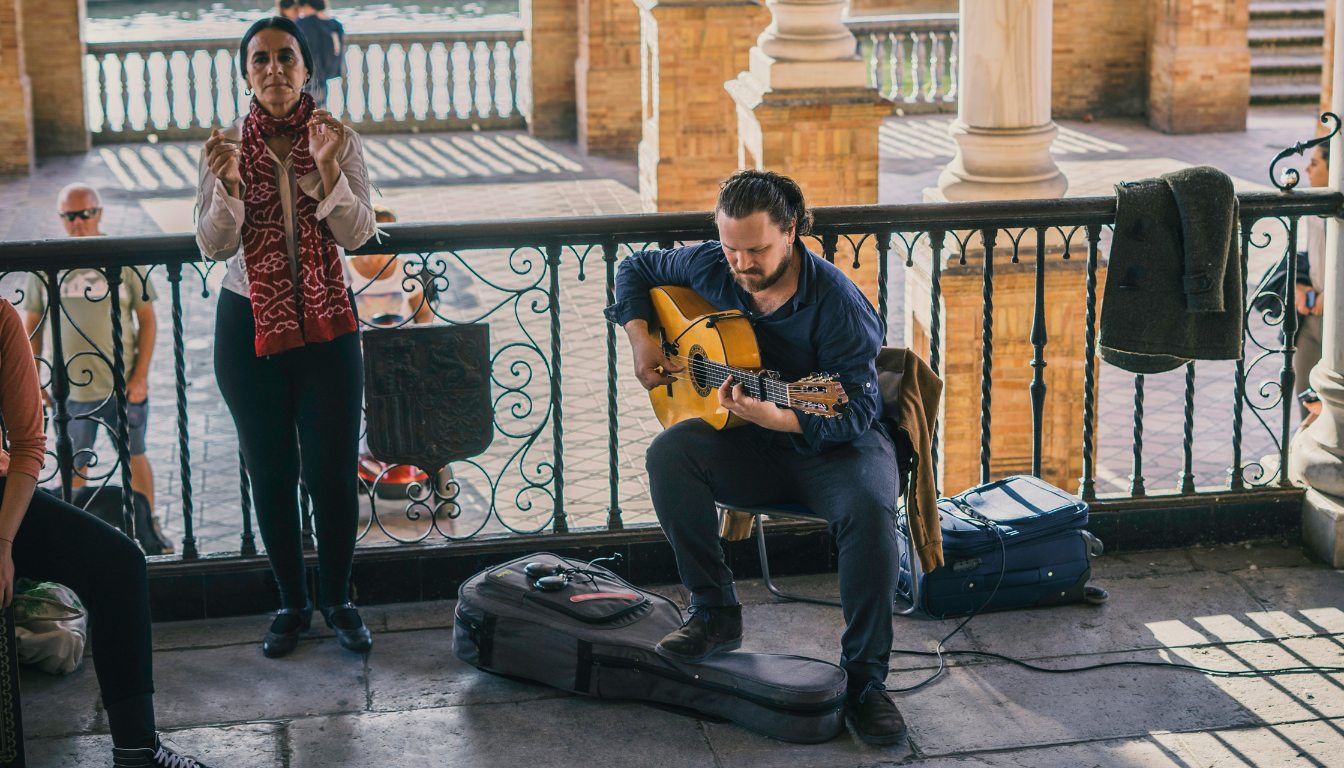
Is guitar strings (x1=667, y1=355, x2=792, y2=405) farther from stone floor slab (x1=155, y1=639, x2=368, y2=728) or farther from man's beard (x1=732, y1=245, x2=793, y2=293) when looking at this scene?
stone floor slab (x1=155, y1=639, x2=368, y2=728)

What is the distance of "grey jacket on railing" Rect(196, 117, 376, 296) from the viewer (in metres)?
3.95

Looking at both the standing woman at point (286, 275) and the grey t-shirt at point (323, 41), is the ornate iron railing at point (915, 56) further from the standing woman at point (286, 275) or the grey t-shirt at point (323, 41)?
the standing woman at point (286, 275)

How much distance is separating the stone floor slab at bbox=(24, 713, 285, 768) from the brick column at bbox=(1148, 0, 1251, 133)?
15.2m

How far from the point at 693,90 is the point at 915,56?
597 cm

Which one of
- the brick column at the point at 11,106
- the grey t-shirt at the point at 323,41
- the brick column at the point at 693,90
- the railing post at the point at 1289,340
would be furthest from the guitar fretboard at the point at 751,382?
the brick column at the point at 11,106

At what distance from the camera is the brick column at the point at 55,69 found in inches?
626

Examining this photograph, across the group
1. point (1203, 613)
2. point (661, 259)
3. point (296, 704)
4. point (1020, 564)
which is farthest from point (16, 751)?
point (1203, 613)

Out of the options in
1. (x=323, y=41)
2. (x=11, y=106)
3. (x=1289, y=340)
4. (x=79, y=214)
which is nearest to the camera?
(x=1289, y=340)

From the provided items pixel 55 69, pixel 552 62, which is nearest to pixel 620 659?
pixel 552 62

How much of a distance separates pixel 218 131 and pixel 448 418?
1.13 m

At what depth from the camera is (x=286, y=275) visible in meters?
4.01

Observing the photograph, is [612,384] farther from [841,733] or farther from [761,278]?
[841,733]

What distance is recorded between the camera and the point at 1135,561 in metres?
4.89

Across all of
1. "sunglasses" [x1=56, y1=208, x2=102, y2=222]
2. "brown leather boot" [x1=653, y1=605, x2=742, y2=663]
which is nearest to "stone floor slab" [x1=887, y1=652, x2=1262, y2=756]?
"brown leather boot" [x1=653, y1=605, x2=742, y2=663]
